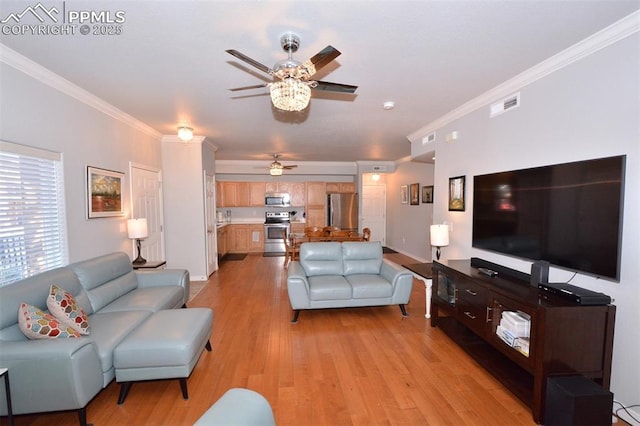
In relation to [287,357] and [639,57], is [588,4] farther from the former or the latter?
[287,357]

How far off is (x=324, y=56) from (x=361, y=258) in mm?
2934

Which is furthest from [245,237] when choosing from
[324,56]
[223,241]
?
[324,56]

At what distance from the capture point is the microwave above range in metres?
8.55

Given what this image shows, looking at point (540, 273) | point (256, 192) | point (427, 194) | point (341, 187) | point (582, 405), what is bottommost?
point (582, 405)

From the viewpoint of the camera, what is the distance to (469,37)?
206 cm

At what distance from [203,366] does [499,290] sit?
8.72 feet

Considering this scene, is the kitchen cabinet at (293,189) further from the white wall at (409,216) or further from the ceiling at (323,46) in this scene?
the ceiling at (323,46)

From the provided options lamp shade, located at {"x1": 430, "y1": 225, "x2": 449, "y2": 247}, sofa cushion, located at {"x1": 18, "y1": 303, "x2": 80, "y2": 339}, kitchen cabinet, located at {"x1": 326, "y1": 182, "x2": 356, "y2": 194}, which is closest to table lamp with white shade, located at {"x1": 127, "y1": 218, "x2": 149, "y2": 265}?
sofa cushion, located at {"x1": 18, "y1": 303, "x2": 80, "y2": 339}

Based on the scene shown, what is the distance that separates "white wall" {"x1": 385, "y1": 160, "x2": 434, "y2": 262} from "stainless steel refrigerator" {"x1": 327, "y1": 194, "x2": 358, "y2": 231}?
1204mm

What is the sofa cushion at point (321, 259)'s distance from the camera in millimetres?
3957

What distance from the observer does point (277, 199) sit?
858cm

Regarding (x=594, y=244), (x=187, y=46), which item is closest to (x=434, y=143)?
(x=594, y=244)

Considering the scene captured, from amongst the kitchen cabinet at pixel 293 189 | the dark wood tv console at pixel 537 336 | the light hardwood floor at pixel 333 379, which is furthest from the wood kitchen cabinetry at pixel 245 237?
the dark wood tv console at pixel 537 336

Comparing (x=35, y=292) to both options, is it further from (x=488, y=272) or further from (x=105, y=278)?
(x=488, y=272)
